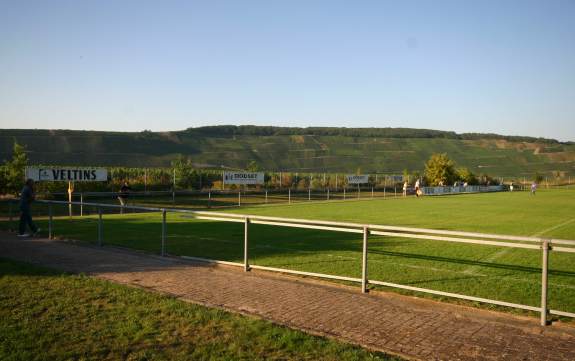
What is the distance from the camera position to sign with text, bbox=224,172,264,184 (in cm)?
3538

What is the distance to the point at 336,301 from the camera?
7.04 meters

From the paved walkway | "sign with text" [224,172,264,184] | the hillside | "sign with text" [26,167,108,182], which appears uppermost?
the hillside

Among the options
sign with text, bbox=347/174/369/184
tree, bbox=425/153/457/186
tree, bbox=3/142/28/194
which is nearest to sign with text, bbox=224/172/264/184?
tree, bbox=3/142/28/194

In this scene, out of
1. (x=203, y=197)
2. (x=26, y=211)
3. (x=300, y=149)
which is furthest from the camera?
(x=300, y=149)

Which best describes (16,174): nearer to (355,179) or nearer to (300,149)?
(355,179)

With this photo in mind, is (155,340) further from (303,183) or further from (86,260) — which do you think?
(303,183)

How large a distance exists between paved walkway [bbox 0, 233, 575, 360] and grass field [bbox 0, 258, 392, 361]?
0.42 meters

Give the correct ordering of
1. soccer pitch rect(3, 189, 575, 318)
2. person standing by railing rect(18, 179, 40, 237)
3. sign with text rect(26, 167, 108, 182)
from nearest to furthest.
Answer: soccer pitch rect(3, 189, 575, 318), person standing by railing rect(18, 179, 40, 237), sign with text rect(26, 167, 108, 182)

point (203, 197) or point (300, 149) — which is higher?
point (300, 149)

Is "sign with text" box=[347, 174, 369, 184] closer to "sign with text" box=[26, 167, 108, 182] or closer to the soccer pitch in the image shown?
"sign with text" box=[26, 167, 108, 182]

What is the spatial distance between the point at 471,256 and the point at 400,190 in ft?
177

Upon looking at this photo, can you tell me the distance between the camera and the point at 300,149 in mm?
124500

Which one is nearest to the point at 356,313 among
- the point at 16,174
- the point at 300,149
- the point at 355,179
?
the point at 16,174

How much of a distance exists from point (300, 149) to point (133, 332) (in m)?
120
